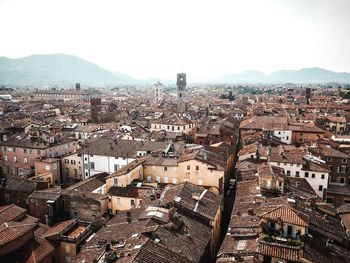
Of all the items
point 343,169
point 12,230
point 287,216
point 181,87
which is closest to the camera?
point 287,216

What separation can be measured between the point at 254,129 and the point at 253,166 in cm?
3436

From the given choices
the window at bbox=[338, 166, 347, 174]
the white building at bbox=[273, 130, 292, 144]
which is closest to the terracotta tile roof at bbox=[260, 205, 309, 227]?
the window at bbox=[338, 166, 347, 174]

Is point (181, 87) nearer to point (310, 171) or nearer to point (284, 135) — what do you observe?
point (284, 135)

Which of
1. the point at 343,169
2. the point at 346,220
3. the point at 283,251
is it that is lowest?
the point at 346,220

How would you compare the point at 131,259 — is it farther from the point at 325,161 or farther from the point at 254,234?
the point at 325,161

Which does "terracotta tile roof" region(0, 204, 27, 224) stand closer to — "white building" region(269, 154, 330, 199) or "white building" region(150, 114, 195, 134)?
"white building" region(269, 154, 330, 199)

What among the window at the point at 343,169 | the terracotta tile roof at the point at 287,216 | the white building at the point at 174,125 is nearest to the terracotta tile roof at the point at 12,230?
the terracotta tile roof at the point at 287,216

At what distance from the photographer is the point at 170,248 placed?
27.8 m

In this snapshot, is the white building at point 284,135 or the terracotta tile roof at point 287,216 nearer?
the terracotta tile roof at point 287,216

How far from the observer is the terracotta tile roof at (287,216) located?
27.8 metres

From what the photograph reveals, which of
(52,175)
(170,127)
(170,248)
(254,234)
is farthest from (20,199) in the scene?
(170,127)

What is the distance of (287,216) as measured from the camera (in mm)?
27969

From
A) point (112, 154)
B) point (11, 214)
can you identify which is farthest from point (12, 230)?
point (112, 154)

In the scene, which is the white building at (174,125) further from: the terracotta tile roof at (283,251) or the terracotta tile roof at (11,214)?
the terracotta tile roof at (283,251)
